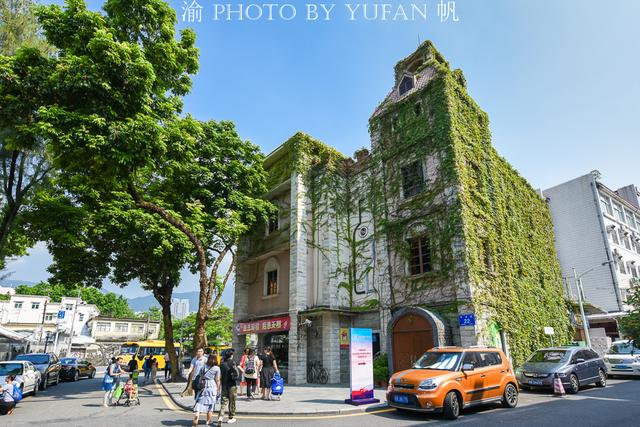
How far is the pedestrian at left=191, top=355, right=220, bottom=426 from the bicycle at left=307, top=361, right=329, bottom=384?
10041 mm

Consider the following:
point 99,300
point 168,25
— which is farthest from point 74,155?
point 99,300

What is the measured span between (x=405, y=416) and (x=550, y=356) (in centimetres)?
833

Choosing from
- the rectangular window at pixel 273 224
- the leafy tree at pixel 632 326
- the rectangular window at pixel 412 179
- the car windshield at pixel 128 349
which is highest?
the rectangular window at pixel 412 179

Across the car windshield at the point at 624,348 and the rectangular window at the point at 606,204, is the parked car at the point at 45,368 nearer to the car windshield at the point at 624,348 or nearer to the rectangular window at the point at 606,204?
the car windshield at the point at 624,348

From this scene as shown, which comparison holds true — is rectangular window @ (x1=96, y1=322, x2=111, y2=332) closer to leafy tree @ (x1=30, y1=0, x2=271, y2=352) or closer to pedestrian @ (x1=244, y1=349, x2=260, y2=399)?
leafy tree @ (x1=30, y1=0, x2=271, y2=352)

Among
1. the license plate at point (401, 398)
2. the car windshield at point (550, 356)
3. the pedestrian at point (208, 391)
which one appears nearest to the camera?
the pedestrian at point (208, 391)

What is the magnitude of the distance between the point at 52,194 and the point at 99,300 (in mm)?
65881

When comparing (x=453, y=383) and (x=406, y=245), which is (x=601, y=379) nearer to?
(x=406, y=245)

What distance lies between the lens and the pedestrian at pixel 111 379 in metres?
12.4

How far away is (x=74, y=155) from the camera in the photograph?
476 inches

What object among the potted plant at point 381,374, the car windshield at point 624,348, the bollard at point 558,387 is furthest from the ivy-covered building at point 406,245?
the bollard at point 558,387

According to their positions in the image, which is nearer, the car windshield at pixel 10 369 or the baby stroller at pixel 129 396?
the baby stroller at pixel 129 396

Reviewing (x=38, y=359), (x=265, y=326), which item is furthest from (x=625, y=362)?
(x=38, y=359)

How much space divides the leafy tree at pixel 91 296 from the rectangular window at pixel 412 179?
223ft
